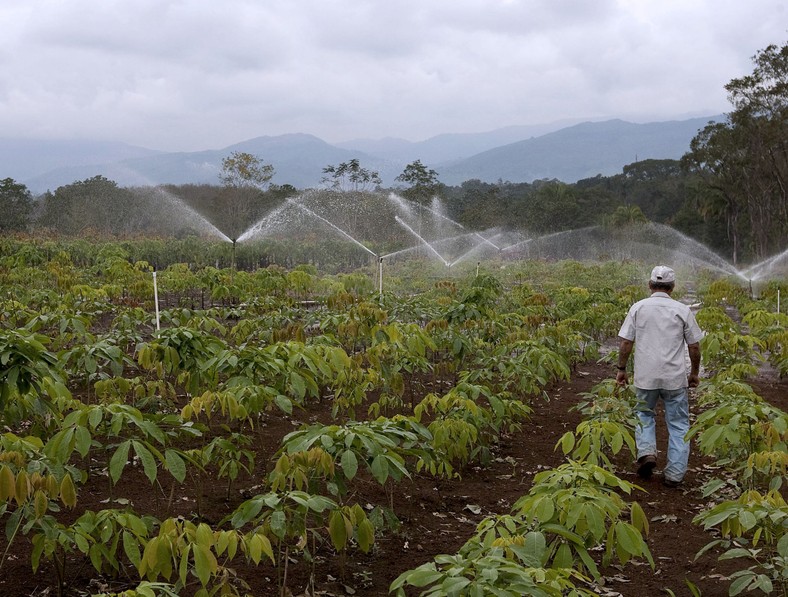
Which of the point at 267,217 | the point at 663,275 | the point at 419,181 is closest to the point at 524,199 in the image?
the point at 419,181

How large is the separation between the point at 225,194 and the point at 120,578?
117 ft

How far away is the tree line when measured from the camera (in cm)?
3316

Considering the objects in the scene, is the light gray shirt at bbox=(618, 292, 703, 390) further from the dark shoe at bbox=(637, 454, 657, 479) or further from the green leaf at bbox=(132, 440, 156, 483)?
the green leaf at bbox=(132, 440, 156, 483)

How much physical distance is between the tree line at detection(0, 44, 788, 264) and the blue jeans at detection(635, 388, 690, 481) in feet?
92.0

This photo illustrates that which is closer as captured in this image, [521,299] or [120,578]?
[120,578]

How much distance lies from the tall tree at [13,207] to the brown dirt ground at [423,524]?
30997 mm

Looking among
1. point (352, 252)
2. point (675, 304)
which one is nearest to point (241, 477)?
point (675, 304)

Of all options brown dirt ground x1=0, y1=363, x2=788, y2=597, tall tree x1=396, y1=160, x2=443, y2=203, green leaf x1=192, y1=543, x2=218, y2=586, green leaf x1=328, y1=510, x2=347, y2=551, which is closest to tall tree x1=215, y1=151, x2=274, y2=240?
tall tree x1=396, y1=160, x2=443, y2=203

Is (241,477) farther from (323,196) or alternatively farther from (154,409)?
(323,196)

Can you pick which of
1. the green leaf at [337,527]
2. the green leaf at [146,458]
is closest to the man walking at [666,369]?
the green leaf at [337,527]

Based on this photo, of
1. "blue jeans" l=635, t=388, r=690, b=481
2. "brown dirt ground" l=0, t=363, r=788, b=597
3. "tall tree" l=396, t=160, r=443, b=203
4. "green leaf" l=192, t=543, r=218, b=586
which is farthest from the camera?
"tall tree" l=396, t=160, r=443, b=203

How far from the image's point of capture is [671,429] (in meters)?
5.26

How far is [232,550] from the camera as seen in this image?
102 inches

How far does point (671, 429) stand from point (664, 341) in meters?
0.56
